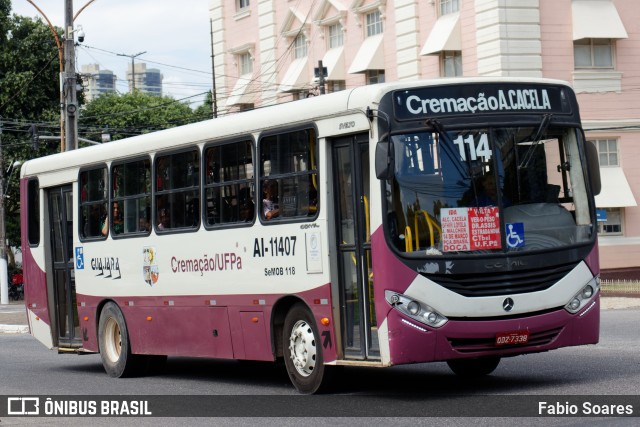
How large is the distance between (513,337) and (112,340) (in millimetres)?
7352

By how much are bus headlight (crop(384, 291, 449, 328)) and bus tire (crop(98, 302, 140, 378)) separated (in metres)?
6.22

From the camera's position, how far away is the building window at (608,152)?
36.9m

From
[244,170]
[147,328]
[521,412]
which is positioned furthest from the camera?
[147,328]

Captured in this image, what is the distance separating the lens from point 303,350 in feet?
45.0

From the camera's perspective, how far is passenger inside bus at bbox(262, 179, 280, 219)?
1419 centimetres

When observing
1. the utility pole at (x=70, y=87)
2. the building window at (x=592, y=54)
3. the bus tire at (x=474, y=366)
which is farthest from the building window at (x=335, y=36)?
the bus tire at (x=474, y=366)

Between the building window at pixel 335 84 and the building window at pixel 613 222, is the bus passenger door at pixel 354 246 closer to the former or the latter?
the building window at pixel 613 222

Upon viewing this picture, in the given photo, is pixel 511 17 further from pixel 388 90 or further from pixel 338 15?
pixel 388 90

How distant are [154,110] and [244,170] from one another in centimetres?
5655

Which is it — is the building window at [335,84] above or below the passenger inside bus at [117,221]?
above

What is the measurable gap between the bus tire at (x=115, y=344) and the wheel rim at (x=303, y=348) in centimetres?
430

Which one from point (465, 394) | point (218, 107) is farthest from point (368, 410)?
point (218, 107)

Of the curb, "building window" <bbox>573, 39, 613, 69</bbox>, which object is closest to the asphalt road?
the curb

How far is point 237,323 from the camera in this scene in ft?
49.3
